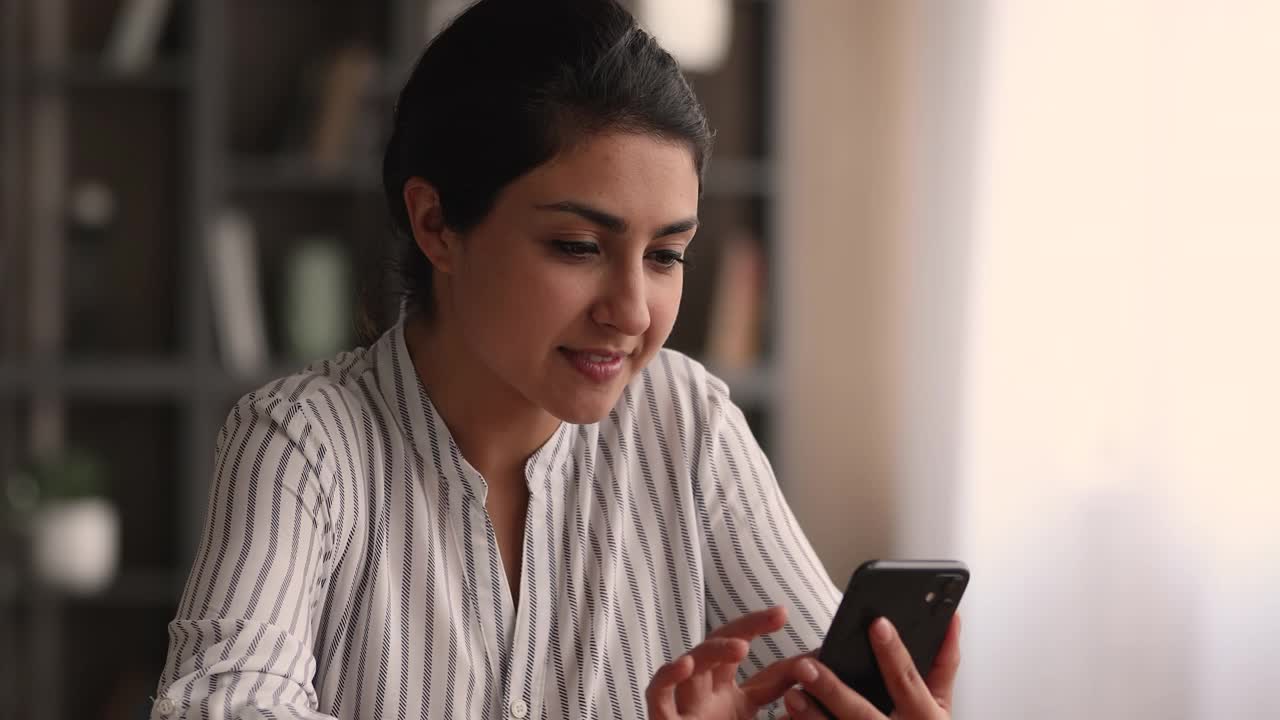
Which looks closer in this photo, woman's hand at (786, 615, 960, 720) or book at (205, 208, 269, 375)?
woman's hand at (786, 615, 960, 720)

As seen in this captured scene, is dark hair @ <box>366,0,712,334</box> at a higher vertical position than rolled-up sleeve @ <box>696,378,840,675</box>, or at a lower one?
higher

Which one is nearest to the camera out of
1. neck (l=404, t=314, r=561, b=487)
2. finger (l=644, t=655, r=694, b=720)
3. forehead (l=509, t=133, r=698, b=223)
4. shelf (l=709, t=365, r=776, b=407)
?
finger (l=644, t=655, r=694, b=720)

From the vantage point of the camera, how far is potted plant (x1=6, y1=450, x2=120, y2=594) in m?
2.93

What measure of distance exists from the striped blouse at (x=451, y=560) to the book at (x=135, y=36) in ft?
6.24

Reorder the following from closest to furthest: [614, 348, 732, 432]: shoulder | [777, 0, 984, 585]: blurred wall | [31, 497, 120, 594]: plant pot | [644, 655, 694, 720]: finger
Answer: [644, 655, 694, 720]: finger, [614, 348, 732, 432]: shoulder, [31, 497, 120, 594]: plant pot, [777, 0, 984, 585]: blurred wall

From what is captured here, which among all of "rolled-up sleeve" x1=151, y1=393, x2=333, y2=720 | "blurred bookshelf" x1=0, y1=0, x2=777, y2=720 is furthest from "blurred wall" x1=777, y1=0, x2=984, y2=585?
"rolled-up sleeve" x1=151, y1=393, x2=333, y2=720

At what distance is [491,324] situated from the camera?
3.97 ft

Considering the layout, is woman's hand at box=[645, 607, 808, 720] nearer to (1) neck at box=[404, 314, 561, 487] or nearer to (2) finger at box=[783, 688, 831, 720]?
(2) finger at box=[783, 688, 831, 720]

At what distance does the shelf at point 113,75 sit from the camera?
298 centimetres

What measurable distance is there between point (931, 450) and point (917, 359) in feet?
0.67

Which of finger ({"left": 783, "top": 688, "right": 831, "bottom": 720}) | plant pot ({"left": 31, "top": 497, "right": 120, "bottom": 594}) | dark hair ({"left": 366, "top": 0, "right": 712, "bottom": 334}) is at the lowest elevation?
plant pot ({"left": 31, "top": 497, "right": 120, "bottom": 594})

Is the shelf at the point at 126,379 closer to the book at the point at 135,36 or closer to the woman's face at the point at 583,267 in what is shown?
the book at the point at 135,36

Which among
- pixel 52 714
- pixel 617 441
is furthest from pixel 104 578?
pixel 617 441

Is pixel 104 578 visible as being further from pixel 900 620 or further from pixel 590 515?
pixel 900 620
